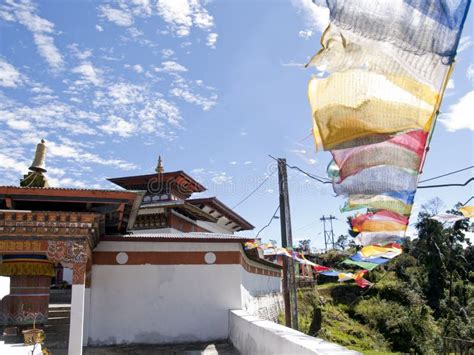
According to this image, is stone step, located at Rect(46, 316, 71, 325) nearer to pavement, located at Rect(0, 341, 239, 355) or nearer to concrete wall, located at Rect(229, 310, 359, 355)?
pavement, located at Rect(0, 341, 239, 355)

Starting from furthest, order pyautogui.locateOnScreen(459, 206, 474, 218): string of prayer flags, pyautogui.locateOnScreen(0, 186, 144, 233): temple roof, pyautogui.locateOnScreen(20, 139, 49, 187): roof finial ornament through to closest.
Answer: pyautogui.locateOnScreen(20, 139, 49, 187): roof finial ornament, pyautogui.locateOnScreen(0, 186, 144, 233): temple roof, pyautogui.locateOnScreen(459, 206, 474, 218): string of prayer flags

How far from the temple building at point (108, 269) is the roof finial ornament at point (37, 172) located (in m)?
0.03

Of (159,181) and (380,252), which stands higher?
(159,181)

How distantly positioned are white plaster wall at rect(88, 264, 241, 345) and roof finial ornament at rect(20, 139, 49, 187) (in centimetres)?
273

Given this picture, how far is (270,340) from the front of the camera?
694 cm

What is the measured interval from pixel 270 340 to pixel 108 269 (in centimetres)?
617

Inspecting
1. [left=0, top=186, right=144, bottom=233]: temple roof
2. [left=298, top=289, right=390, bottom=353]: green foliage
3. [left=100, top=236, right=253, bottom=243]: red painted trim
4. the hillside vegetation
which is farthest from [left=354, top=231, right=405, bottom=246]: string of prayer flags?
[left=298, top=289, right=390, bottom=353]: green foliage

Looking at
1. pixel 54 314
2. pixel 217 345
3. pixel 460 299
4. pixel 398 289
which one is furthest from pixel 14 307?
pixel 460 299

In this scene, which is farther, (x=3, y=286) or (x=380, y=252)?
(x=3, y=286)

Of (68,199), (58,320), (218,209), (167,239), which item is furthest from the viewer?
(218,209)

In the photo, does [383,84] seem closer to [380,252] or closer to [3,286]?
[380,252]

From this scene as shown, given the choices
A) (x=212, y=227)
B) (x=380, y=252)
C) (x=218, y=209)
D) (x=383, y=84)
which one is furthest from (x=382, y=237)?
(x=212, y=227)

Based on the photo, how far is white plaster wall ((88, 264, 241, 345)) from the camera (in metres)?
11.3

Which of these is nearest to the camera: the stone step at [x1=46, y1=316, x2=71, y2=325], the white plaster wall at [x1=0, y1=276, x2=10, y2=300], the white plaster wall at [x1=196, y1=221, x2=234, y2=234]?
the stone step at [x1=46, y1=316, x2=71, y2=325]
